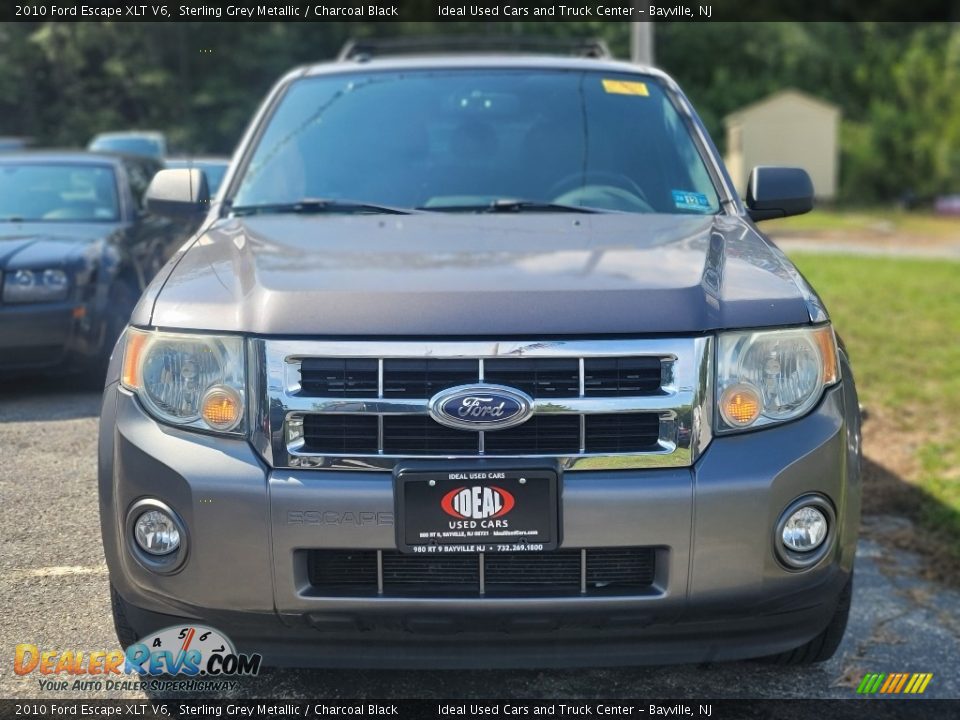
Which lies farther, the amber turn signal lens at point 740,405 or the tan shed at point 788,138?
the tan shed at point 788,138

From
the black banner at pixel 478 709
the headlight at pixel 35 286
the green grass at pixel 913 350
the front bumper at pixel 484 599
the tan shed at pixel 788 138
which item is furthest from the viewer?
the tan shed at pixel 788 138

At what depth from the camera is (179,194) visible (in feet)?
12.8

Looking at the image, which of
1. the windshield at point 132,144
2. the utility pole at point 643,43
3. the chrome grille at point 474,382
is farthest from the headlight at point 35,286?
the windshield at point 132,144

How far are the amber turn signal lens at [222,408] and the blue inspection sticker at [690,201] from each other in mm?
1813

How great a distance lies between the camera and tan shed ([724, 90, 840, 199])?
30.0 meters

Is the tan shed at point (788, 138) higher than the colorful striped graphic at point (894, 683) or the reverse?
the reverse

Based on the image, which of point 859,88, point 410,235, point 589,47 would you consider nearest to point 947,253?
point 589,47

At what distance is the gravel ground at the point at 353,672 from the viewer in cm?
304

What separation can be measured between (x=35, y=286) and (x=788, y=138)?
27.9 metres

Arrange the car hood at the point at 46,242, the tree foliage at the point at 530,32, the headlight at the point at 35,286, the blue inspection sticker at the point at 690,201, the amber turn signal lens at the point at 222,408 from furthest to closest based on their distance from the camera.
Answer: the tree foliage at the point at 530,32 < the car hood at the point at 46,242 < the headlight at the point at 35,286 < the blue inspection sticker at the point at 690,201 < the amber turn signal lens at the point at 222,408

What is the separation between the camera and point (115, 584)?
8.88ft

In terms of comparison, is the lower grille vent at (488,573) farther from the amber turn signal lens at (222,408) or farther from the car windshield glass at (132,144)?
the car windshield glass at (132,144)
